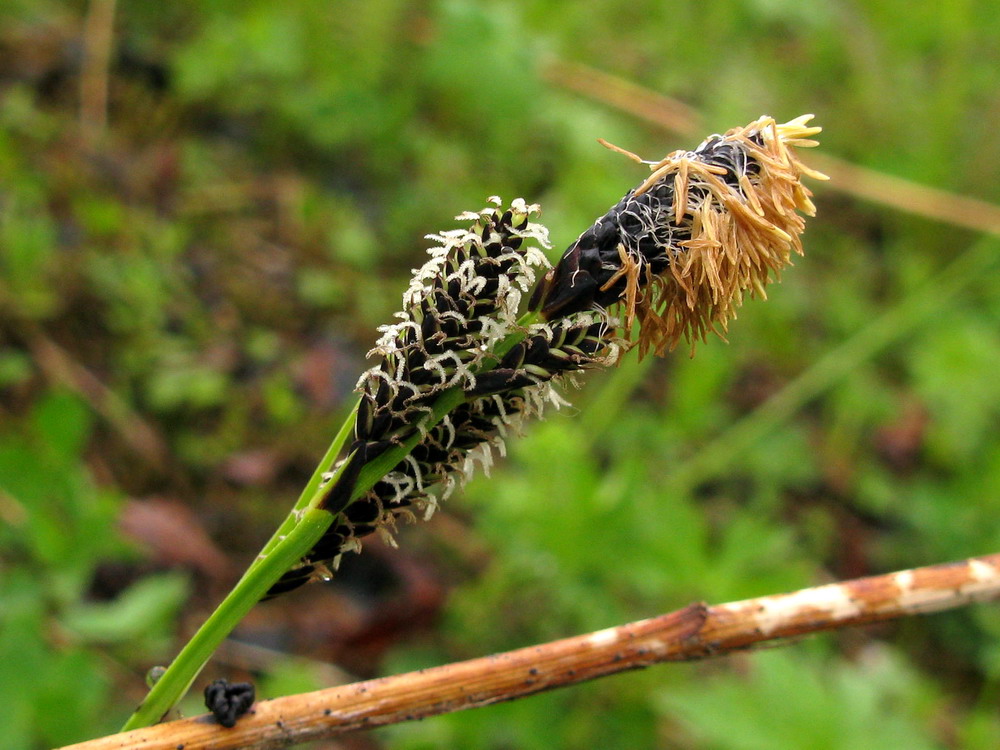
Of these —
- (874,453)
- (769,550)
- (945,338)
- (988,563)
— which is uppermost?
(945,338)

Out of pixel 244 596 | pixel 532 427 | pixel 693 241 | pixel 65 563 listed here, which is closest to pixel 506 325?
pixel 693 241

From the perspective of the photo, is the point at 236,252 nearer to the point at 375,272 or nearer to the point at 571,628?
the point at 375,272

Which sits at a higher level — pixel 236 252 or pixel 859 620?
pixel 236 252

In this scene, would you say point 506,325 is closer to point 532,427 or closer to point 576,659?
point 576,659

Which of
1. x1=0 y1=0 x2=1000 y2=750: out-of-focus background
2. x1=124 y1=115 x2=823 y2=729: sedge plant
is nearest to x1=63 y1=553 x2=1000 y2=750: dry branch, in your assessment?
x1=124 y1=115 x2=823 y2=729: sedge plant

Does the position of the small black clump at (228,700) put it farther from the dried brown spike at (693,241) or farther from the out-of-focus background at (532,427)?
the out-of-focus background at (532,427)

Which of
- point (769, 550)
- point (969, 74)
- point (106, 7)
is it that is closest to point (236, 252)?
point (106, 7)

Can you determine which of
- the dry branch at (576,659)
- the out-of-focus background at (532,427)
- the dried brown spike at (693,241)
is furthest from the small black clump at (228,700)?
the out-of-focus background at (532,427)
